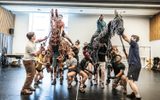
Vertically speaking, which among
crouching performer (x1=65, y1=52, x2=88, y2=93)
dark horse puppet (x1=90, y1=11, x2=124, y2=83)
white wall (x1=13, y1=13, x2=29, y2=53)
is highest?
white wall (x1=13, y1=13, x2=29, y2=53)

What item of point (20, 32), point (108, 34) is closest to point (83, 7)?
point (20, 32)

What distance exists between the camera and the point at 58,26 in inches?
268

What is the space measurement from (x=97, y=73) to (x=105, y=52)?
2.85 feet

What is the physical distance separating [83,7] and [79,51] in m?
2.94

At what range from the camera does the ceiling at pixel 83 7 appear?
46.8ft

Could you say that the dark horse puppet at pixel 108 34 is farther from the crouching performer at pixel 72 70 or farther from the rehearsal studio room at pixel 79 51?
the crouching performer at pixel 72 70

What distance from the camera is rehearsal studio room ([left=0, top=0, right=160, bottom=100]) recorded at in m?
5.50

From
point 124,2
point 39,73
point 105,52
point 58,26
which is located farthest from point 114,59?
point 124,2

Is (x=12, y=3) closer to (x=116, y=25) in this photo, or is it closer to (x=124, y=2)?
(x=124, y=2)

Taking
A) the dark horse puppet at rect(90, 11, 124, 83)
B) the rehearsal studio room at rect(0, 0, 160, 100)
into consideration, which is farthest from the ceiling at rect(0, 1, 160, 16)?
the dark horse puppet at rect(90, 11, 124, 83)

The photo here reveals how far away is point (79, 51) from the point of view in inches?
569

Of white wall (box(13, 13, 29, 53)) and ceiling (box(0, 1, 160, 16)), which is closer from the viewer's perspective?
ceiling (box(0, 1, 160, 16))

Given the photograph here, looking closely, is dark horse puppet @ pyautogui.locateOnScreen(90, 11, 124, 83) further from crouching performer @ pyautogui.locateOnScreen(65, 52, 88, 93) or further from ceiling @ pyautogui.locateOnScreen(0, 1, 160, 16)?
ceiling @ pyautogui.locateOnScreen(0, 1, 160, 16)

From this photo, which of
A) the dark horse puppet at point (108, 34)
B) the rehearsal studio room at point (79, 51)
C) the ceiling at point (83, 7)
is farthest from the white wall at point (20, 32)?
the dark horse puppet at point (108, 34)
